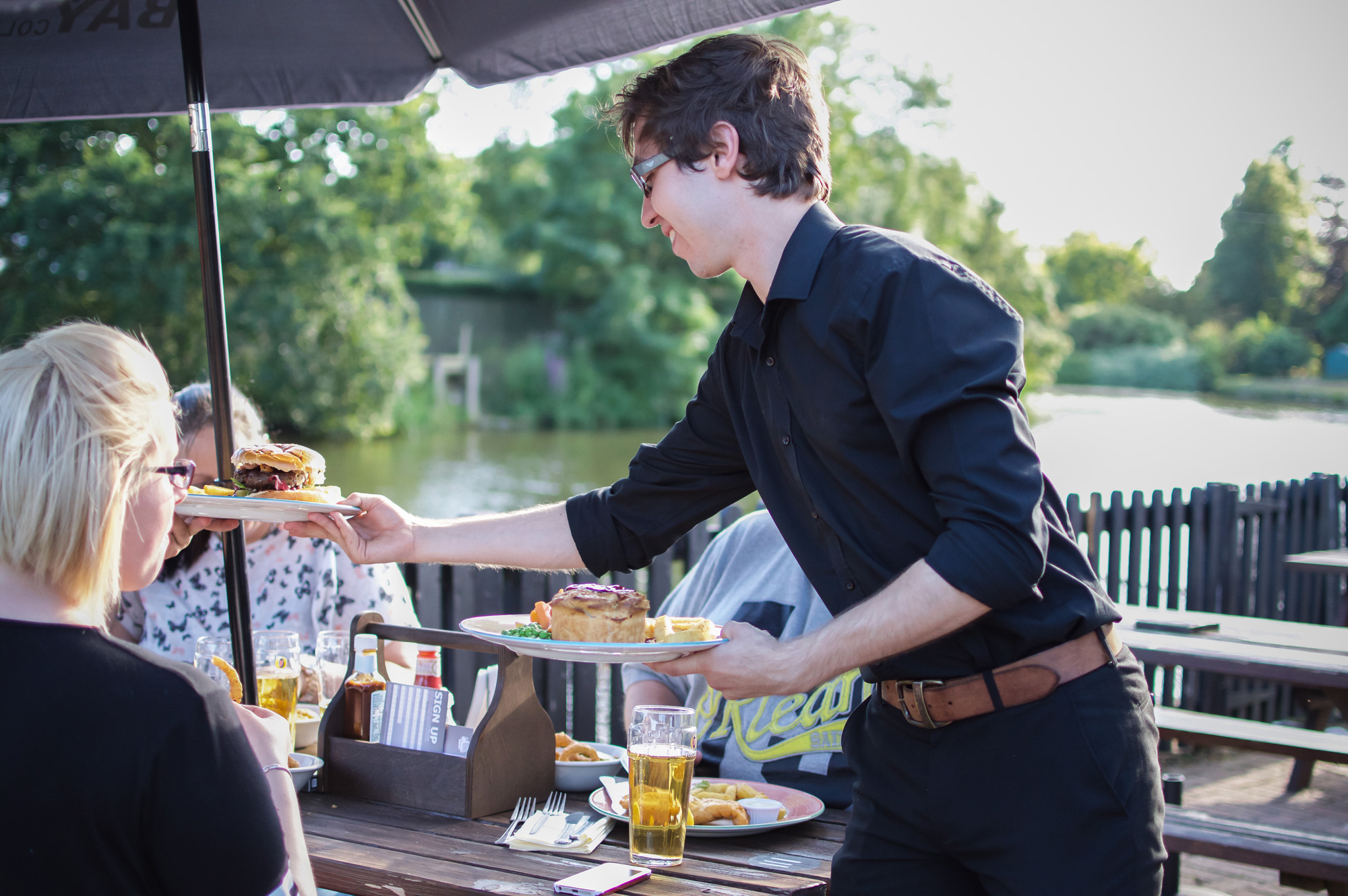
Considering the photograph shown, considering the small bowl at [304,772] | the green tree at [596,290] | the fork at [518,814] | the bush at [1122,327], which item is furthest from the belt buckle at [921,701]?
the green tree at [596,290]

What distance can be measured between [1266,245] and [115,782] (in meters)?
11.9

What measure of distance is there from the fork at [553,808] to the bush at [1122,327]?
15.9 metres

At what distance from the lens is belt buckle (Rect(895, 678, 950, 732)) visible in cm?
172

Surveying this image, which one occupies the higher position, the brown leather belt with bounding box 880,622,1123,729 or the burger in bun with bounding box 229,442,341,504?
the burger in bun with bounding box 229,442,341,504

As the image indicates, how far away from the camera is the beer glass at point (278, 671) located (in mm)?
2576

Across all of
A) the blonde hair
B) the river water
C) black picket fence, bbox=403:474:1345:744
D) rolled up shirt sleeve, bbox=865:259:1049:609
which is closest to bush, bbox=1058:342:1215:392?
the river water

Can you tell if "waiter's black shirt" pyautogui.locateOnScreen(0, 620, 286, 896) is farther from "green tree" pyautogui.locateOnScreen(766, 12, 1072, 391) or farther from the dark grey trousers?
"green tree" pyautogui.locateOnScreen(766, 12, 1072, 391)

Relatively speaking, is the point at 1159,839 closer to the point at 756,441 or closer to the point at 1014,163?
the point at 756,441

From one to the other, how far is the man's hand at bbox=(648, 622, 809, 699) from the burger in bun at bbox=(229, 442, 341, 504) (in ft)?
3.26

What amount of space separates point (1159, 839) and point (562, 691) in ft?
11.1

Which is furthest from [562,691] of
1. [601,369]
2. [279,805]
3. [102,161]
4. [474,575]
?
[601,369]

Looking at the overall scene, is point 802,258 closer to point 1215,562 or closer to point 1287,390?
point 1215,562

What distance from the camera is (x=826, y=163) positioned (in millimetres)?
1915

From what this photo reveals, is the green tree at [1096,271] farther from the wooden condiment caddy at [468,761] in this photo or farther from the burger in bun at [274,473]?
the wooden condiment caddy at [468,761]
